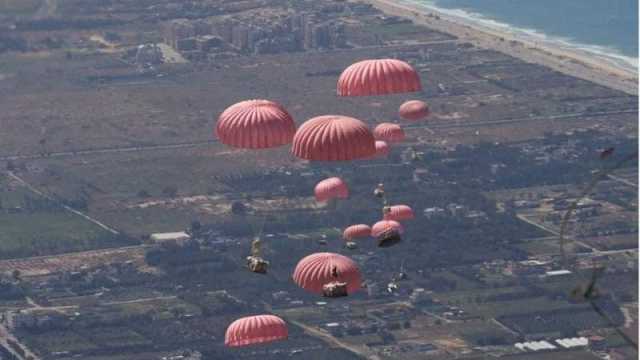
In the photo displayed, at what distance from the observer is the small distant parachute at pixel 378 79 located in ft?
329

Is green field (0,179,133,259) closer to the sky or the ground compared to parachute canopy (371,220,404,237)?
closer to the ground

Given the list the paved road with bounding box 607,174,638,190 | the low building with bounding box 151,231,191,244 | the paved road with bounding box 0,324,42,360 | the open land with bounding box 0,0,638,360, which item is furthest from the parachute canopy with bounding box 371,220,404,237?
the paved road with bounding box 607,174,638,190

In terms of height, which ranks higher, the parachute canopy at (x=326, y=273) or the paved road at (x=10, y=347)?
the parachute canopy at (x=326, y=273)

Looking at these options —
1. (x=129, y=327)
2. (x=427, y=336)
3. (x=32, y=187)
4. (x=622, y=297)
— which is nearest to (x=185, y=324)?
(x=129, y=327)

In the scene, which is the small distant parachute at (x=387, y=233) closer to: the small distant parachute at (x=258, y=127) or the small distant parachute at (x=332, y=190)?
the small distant parachute at (x=258, y=127)

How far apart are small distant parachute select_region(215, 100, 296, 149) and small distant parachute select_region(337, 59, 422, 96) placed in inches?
175

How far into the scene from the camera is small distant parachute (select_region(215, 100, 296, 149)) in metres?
95.4

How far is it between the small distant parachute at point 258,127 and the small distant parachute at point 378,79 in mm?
4452

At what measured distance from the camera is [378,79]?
100688mm

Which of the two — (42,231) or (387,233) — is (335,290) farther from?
(42,231)

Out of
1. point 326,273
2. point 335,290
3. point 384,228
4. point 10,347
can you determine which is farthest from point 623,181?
point 335,290

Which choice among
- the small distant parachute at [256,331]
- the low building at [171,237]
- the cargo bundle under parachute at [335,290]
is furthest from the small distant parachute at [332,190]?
the low building at [171,237]

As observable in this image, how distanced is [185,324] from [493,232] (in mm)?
25829

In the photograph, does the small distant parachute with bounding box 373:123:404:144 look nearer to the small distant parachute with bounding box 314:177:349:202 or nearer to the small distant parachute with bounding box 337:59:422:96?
the small distant parachute with bounding box 314:177:349:202
